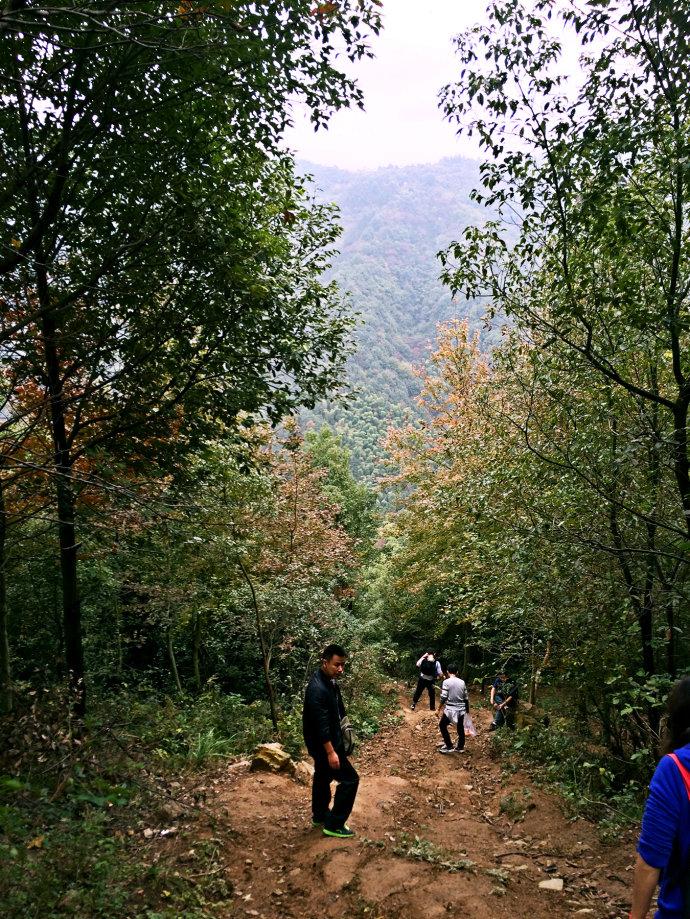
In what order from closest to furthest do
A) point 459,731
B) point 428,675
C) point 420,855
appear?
point 420,855
point 459,731
point 428,675

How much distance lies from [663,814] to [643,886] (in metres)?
0.33

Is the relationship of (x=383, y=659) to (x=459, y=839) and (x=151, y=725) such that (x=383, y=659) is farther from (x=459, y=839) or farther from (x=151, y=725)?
(x=459, y=839)

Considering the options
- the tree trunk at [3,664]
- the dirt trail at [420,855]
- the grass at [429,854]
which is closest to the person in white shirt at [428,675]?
the dirt trail at [420,855]

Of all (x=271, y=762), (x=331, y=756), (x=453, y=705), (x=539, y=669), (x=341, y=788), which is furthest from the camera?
(x=453, y=705)

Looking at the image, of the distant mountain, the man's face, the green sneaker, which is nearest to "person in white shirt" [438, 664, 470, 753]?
the green sneaker

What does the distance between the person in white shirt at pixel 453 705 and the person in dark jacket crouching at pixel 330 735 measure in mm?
5247

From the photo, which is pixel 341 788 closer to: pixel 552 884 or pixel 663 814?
pixel 552 884

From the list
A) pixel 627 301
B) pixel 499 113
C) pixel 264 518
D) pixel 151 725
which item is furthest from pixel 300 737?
pixel 499 113

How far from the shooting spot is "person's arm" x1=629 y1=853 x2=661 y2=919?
2.32m

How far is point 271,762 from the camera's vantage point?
27.6 ft

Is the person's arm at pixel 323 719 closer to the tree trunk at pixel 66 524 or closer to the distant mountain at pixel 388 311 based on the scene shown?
the tree trunk at pixel 66 524

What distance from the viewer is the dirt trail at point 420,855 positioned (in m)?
4.44

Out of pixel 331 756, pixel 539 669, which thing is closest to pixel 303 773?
pixel 331 756

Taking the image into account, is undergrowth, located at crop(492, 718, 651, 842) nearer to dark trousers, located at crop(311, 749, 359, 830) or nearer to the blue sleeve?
dark trousers, located at crop(311, 749, 359, 830)
